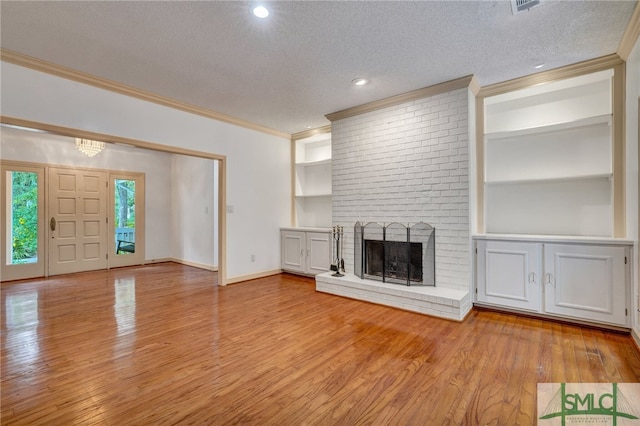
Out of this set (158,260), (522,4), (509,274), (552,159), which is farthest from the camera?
(158,260)

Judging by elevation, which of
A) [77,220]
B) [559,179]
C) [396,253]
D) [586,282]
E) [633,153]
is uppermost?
[633,153]

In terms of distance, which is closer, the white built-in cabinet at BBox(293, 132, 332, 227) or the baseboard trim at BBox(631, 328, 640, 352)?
the baseboard trim at BBox(631, 328, 640, 352)

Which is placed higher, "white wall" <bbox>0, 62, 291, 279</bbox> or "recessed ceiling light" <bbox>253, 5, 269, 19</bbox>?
"recessed ceiling light" <bbox>253, 5, 269, 19</bbox>

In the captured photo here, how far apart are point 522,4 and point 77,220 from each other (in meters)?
7.89

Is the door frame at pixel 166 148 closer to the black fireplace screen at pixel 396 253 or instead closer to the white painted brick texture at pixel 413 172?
the white painted brick texture at pixel 413 172

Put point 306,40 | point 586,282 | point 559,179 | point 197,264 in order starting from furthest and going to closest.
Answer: point 197,264
point 559,179
point 586,282
point 306,40

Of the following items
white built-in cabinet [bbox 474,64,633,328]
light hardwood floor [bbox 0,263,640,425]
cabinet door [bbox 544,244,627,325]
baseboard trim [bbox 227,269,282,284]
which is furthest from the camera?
baseboard trim [bbox 227,269,282,284]

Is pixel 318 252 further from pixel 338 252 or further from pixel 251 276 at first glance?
pixel 251 276

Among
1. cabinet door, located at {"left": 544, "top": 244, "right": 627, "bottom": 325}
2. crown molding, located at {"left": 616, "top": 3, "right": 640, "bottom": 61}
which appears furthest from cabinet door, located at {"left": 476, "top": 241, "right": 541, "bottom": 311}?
crown molding, located at {"left": 616, "top": 3, "right": 640, "bottom": 61}

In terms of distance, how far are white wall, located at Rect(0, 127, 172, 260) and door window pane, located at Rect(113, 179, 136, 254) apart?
0.28 metres

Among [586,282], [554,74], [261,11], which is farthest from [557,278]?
[261,11]

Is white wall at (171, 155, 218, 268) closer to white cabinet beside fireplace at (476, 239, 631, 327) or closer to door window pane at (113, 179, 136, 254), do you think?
door window pane at (113, 179, 136, 254)

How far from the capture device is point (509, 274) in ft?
11.2

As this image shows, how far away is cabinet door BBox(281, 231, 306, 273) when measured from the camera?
5.51 metres
